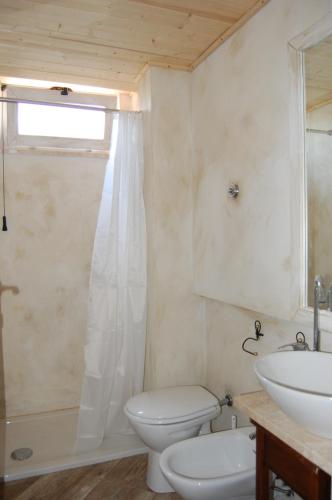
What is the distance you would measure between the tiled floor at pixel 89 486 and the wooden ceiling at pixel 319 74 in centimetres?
200

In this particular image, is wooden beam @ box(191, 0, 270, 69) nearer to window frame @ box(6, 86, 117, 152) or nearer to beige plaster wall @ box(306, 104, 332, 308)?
beige plaster wall @ box(306, 104, 332, 308)

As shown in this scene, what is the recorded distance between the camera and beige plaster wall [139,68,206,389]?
2.26m

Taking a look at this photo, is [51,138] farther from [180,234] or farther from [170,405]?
[170,405]

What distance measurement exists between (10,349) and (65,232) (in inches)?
36.3

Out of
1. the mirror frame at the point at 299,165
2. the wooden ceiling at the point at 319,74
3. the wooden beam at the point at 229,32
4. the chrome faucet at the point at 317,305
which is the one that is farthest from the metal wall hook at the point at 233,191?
the wooden beam at the point at 229,32

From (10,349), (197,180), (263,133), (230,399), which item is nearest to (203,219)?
(197,180)

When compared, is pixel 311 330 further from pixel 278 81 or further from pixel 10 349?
pixel 10 349

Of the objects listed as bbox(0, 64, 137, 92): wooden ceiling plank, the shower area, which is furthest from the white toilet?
bbox(0, 64, 137, 92): wooden ceiling plank

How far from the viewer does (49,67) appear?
92.6 inches

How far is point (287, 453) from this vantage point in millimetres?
1082

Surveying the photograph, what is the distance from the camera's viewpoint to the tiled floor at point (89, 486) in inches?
76.4

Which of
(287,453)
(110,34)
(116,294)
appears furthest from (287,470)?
(110,34)

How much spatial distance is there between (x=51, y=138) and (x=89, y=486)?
2225 mm

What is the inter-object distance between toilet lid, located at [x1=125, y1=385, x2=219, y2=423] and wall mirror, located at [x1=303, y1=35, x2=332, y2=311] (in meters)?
0.88
